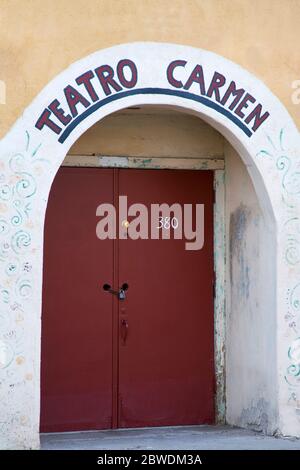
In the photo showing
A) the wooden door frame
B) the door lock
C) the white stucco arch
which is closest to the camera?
the white stucco arch

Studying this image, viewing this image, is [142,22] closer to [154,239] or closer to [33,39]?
[33,39]

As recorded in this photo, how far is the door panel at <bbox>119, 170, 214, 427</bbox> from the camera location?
30.8 ft

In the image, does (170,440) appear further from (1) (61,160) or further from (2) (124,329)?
(1) (61,160)

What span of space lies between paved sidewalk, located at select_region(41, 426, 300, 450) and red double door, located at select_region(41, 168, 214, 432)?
8.3 inches

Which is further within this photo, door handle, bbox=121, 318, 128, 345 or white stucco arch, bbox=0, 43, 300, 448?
Answer: door handle, bbox=121, 318, 128, 345

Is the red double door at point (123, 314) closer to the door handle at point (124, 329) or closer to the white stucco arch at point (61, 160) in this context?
the door handle at point (124, 329)

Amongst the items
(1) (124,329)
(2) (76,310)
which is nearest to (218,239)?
(1) (124,329)

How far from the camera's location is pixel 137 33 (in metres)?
8.25

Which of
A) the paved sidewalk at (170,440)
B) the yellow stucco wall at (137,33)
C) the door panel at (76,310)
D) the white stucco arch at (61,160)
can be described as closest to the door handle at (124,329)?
the door panel at (76,310)

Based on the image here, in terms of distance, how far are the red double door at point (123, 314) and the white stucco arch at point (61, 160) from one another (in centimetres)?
119

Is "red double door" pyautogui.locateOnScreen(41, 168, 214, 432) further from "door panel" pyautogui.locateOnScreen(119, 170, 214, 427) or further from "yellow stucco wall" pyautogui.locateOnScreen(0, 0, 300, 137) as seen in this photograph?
"yellow stucco wall" pyautogui.locateOnScreen(0, 0, 300, 137)

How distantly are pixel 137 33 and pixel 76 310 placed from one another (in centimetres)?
256

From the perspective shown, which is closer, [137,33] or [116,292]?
[137,33]

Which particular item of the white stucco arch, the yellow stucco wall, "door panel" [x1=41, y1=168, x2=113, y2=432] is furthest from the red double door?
the yellow stucco wall
